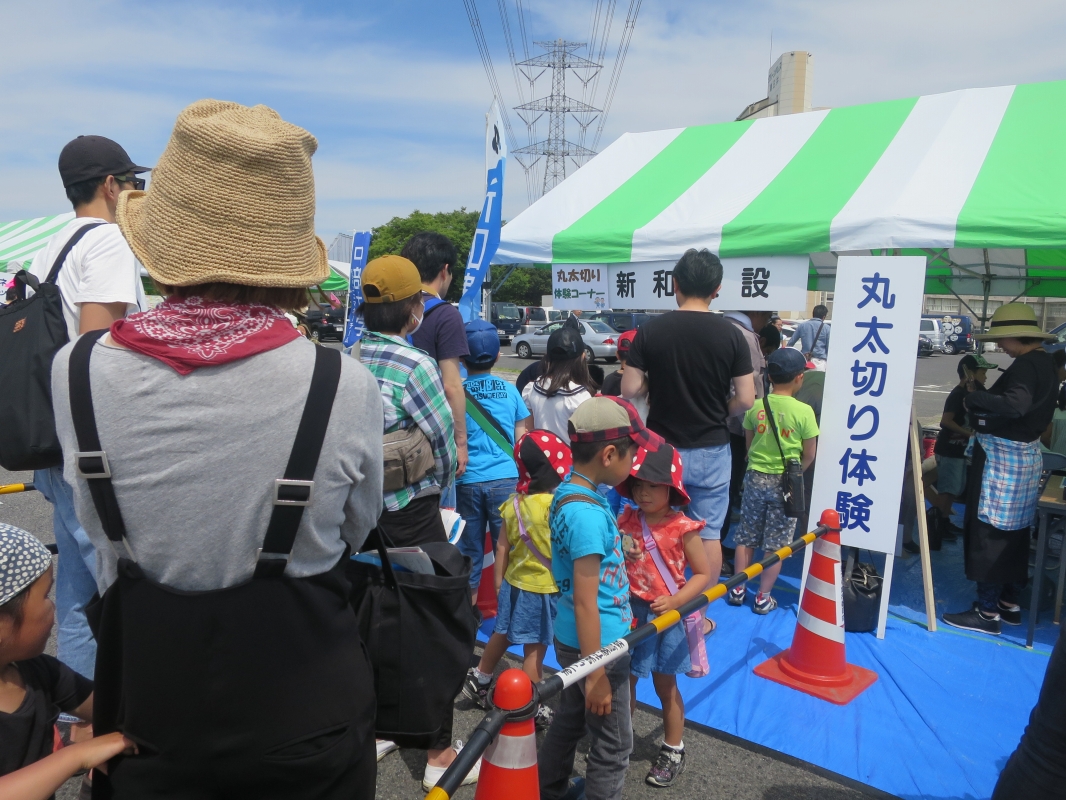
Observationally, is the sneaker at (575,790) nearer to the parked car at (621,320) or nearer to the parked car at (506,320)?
the parked car at (621,320)

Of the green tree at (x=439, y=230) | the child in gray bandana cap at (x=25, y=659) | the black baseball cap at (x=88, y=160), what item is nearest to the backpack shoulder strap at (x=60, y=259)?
the black baseball cap at (x=88, y=160)

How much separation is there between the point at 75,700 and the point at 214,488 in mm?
1228

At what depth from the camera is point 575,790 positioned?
253cm

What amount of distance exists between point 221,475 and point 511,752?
106 centimetres

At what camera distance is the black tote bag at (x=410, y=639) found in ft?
4.81

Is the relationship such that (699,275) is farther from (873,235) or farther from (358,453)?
(358,453)

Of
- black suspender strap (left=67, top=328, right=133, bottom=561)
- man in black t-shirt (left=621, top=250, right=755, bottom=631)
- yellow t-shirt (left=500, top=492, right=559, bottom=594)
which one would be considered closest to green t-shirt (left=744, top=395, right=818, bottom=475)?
man in black t-shirt (left=621, top=250, right=755, bottom=631)

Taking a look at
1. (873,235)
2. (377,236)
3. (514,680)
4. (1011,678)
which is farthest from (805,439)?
(377,236)

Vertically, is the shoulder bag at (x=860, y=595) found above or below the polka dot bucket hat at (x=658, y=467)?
below

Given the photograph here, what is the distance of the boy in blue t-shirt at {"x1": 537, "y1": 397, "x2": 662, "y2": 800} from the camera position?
215 centimetres

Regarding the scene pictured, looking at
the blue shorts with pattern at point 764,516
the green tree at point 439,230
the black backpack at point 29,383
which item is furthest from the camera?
the green tree at point 439,230

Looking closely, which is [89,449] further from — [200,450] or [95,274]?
[95,274]

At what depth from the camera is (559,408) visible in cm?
408

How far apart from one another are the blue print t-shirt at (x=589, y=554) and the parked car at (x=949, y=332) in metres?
27.8
